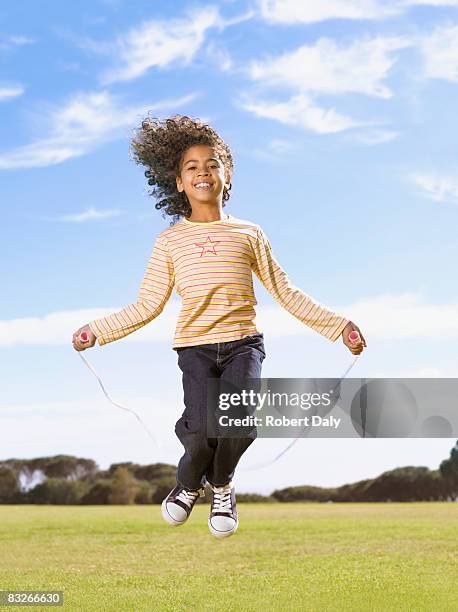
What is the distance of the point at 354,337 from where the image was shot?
3615 mm

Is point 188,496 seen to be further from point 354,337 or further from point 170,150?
point 170,150

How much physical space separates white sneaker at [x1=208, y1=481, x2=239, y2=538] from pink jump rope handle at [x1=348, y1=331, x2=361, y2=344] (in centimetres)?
83

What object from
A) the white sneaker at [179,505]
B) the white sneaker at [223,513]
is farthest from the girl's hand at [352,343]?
the white sneaker at [179,505]

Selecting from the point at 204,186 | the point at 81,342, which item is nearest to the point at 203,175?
the point at 204,186

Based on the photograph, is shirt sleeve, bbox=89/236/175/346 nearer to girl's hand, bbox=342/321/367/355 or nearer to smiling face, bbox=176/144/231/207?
smiling face, bbox=176/144/231/207

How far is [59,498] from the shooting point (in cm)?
1248

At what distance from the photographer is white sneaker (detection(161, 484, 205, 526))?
3.70 meters

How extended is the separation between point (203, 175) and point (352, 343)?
3.31 feet

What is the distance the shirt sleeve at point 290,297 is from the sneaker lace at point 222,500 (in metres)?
0.81

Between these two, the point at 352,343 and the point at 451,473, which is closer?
the point at 352,343

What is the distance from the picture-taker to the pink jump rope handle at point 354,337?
361 centimetres

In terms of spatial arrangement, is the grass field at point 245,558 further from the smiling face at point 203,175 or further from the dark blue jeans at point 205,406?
the smiling face at point 203,175

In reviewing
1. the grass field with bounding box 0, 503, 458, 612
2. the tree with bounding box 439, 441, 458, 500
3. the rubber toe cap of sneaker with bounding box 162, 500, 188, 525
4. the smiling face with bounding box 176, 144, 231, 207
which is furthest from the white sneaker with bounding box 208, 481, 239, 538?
the tree with bounding box 439, 441, 458, 500

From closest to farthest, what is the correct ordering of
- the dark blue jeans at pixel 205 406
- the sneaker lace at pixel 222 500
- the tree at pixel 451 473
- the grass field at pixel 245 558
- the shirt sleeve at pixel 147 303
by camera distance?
the dark blue jeans at pixel 205 406 < the sneaker lace at pixel 222 500 < the shirt sleeve at pixel 147 303 < the grass field at pixel 245 558 < the tree at pixel 451 473
